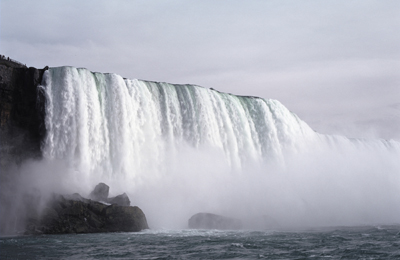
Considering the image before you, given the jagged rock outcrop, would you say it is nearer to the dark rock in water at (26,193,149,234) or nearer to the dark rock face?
the dark rock in water at (26,193,149,234)

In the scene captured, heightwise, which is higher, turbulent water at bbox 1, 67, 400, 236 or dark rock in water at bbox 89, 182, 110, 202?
turbulent water at bbox 1, 67, 400, 236

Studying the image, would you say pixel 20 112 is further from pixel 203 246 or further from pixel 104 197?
pixel 203 246

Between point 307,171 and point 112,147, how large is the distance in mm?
19131

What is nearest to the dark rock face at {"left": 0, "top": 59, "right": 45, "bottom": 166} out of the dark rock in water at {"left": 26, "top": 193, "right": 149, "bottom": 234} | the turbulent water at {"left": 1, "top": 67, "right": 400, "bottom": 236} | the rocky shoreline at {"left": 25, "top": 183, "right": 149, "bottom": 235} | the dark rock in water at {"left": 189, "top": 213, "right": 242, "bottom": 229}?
the turbulent water at {"left": 1, "top": 67, "right": 400, "bottom": 236}

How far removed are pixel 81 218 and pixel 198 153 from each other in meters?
13.2

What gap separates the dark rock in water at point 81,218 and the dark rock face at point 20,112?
5164mm

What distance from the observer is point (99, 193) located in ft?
87.2

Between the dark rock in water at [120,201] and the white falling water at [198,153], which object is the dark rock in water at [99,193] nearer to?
the dark rock in water at [120,201]

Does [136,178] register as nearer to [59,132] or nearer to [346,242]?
[59,132]

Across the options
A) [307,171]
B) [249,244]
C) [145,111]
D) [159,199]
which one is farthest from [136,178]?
[307,171]

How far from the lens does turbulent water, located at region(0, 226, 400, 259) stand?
16.4 m

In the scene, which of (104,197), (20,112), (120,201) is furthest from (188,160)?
(20,112)

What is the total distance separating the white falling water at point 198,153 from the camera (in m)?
29.8

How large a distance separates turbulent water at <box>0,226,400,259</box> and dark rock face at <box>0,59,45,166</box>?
7791mm
